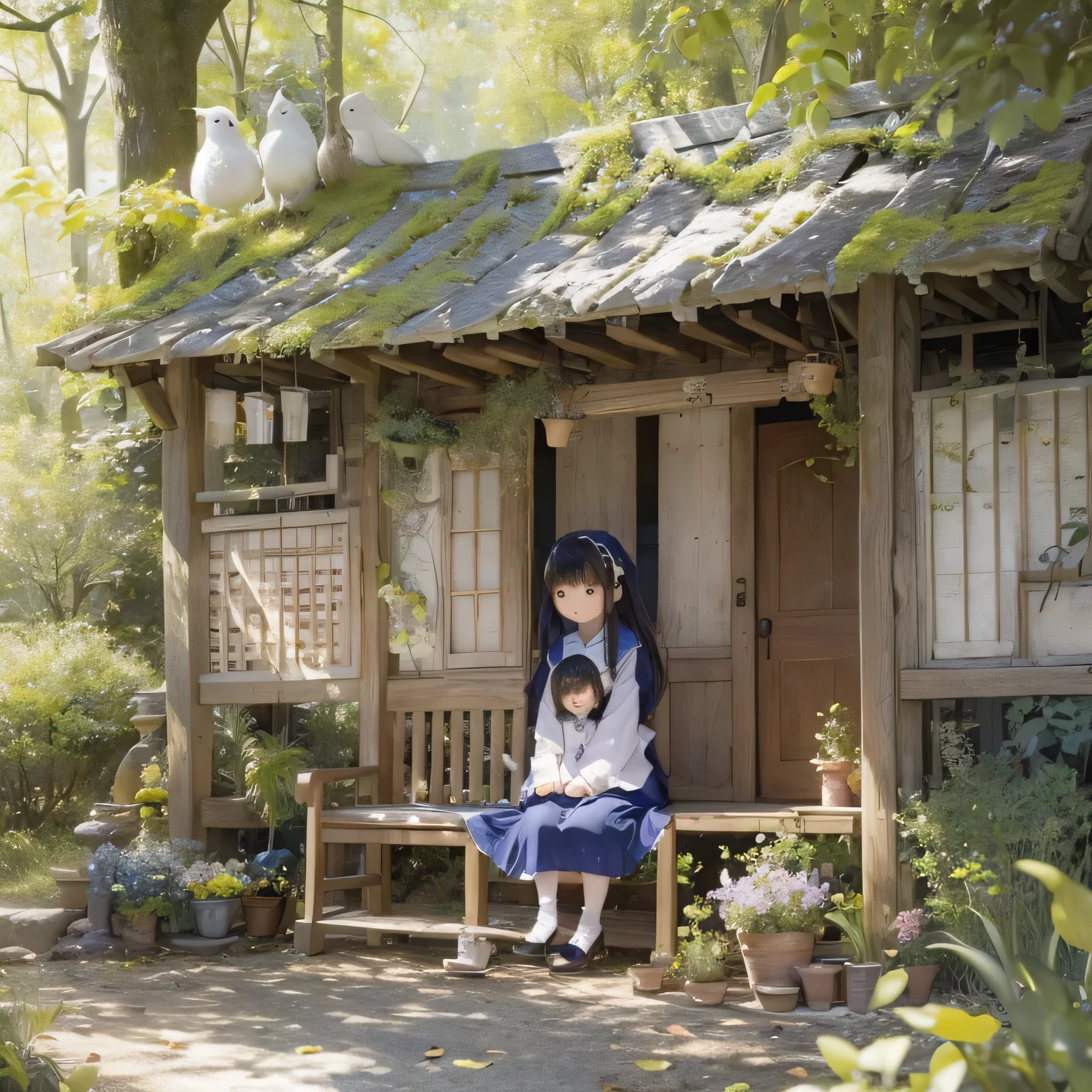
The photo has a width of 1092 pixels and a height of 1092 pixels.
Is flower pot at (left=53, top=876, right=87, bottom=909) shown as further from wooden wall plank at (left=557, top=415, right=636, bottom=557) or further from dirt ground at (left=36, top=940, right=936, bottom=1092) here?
wooden wall plank at (left=557, top=415, right=636, bottom=557)

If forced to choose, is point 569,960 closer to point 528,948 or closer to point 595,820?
point 528,948

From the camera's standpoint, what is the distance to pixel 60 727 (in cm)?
1162

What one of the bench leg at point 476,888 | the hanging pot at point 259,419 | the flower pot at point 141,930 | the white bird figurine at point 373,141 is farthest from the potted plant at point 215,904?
the white bird figurine at point 373,141

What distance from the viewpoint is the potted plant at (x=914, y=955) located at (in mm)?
5484

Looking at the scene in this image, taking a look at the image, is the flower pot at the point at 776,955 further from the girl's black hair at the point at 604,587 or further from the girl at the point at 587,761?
the girl's black hair at the point at 604,587

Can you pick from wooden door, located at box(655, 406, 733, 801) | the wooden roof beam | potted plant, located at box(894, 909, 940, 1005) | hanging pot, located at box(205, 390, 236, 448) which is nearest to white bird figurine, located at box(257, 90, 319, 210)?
hanging pot, located at box(205, 390, 236, 448)

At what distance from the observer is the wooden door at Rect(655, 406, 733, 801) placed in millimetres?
7902

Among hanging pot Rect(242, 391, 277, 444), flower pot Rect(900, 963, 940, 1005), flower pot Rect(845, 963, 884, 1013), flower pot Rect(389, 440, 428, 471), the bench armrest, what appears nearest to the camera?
flower pot Rect(900, 963, 940, 1005)

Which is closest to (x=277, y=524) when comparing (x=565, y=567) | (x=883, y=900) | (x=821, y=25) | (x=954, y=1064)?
(x=565, y=567)

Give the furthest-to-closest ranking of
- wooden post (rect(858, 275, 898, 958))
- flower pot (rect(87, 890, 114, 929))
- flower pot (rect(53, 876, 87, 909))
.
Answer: flower pot (rect(53, 876, 87, 909)), flower pot (rect(87, 890, 114, 929)), wooden post (rect(858, 275, 898, 958))

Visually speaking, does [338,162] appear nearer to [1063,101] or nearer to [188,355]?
[188,355]

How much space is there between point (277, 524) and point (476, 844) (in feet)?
8.15

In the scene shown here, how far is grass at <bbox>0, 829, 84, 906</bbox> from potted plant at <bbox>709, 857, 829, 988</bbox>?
19.5 ft

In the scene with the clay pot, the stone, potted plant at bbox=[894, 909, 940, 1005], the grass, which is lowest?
the grass
